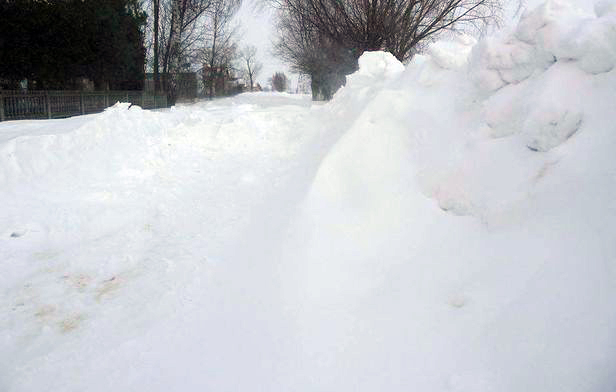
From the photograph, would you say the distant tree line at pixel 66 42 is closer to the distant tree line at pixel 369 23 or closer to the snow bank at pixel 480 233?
the distant tree line at pixel 369 23

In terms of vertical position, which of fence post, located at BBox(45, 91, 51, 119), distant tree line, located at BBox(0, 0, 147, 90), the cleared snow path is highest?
distant tree line, located at BBox(0, 0, 147, 90)

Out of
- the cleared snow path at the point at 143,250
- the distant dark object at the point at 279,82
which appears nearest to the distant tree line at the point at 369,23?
the cleared snow path at the point at 143,250

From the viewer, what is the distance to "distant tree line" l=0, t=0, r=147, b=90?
14555 mm

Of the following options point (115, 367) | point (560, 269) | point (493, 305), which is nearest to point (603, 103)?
point (560, 269)

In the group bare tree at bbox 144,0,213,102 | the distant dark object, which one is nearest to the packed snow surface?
bare tree at bbox 144,0,213,102

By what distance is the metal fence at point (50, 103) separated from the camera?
12.8 m

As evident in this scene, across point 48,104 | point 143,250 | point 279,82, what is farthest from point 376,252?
point 279,82

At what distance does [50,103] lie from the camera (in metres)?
14.2

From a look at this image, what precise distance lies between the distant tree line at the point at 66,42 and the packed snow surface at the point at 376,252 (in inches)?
457

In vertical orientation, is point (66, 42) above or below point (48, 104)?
above

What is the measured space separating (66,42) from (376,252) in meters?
16.9

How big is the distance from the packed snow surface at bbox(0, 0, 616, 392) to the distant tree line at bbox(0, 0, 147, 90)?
11.6 m

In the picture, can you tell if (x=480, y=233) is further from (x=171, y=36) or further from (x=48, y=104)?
(x=171, y=36)

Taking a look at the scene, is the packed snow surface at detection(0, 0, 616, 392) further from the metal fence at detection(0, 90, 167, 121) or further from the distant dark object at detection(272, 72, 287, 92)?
the distant dark object at detection(272, 72, 287, 92)
